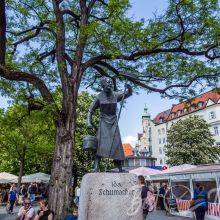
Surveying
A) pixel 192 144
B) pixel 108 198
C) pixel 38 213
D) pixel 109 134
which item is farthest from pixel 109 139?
pixel 192 144

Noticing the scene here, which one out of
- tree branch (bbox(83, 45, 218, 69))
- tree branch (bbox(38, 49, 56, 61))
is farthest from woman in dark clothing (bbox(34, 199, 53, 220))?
tree branch (bbox(38, 49, 56, 61))

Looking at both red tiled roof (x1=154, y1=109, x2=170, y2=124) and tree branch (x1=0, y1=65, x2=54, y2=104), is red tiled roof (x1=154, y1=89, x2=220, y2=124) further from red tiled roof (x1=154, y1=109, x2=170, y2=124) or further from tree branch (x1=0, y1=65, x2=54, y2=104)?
tree branch (x1=0, y1=65, x2=54, y2=104)

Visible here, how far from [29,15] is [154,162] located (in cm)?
7467

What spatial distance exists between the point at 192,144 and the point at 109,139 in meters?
48.3

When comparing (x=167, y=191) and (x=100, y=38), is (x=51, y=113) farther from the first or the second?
(x=167, y=191)

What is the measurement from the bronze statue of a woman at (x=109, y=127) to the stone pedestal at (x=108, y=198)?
0.67 metres

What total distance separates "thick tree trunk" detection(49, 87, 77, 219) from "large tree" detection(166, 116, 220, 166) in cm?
4307

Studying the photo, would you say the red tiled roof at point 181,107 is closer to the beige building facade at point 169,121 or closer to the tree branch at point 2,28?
the beige building facade at point 169,121

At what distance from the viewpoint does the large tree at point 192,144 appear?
175 feet

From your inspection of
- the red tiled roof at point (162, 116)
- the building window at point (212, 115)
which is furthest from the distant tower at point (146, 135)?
the building window at point (212, 115)

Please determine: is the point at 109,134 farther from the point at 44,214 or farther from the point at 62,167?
the point at 62,167

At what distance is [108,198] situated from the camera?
722 centimetres

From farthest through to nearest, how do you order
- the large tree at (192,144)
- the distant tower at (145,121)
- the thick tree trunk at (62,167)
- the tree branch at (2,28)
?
1. the distant tower at (145,121)
2. the large tree at (192,144)
3. the thick tree trunk at (62,167)
4. the tree branch at (2,28)

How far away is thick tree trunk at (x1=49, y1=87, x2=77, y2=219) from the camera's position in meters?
12.0
